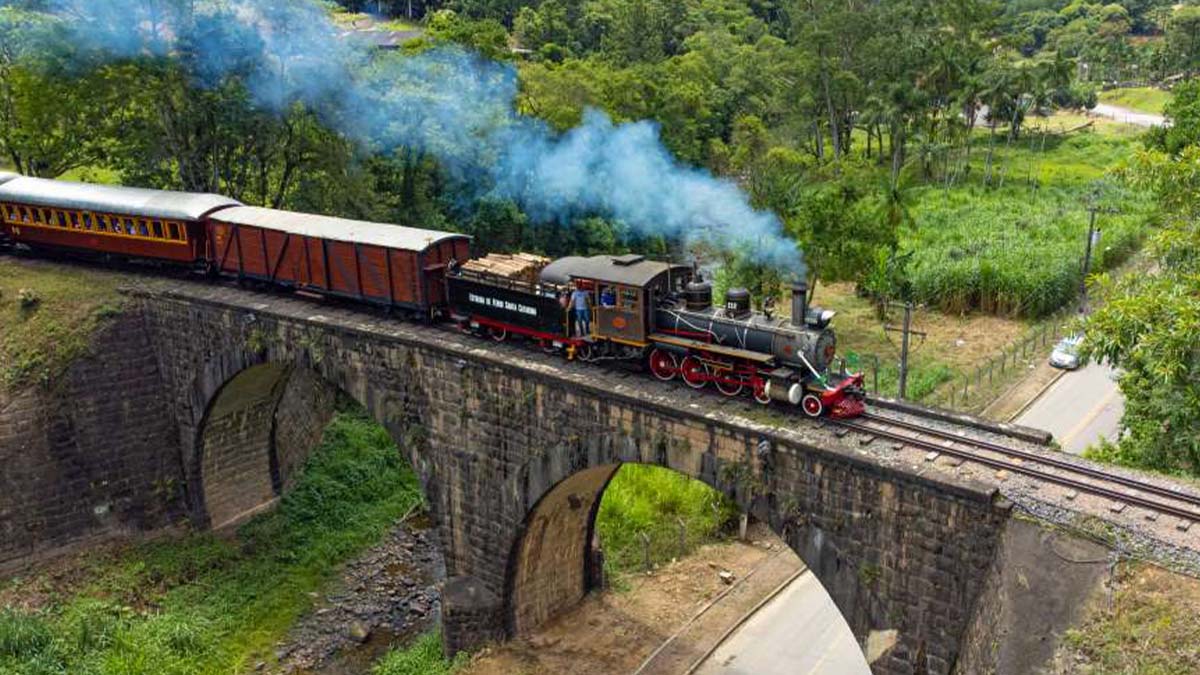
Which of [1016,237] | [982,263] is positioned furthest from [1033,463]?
[1016,237]

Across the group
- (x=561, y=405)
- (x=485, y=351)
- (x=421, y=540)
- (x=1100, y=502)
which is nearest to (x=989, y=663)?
(x=1100, y=502)

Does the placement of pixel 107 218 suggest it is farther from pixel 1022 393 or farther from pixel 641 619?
pixel 1022 393

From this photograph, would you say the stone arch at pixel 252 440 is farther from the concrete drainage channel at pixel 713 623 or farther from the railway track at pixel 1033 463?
the railway track at pixel 1033 463

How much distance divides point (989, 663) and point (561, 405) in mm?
10249

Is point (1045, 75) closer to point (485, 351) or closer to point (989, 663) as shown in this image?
point (485, 351)

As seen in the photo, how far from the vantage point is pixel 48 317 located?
29141 millimetres

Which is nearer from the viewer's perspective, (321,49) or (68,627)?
(68,627)

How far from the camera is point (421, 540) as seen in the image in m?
31.6

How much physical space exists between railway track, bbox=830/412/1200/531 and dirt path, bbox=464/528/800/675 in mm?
9132

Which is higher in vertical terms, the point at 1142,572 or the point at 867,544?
the point at 1142,572

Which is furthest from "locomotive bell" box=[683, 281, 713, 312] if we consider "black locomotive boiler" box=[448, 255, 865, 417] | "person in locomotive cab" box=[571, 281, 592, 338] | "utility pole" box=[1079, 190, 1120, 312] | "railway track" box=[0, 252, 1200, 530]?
"utility pole" box=[1079, 190, 1120, 312]

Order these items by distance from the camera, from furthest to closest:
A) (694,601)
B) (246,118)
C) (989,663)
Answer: (246,118), (694,601), (989,663)

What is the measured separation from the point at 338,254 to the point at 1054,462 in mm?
18709

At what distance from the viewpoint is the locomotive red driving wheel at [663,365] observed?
2102 centimetres
